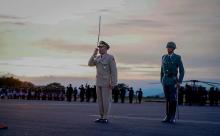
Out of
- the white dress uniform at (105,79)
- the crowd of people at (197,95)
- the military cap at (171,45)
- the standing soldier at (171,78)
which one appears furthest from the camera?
the crowd of people at (197,95)

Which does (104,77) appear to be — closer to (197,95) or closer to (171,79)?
(171,79)

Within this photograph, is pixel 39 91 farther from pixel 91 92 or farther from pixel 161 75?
pixel 161 75

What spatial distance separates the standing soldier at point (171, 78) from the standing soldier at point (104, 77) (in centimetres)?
128

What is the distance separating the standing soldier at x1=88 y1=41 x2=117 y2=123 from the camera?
13273 mm

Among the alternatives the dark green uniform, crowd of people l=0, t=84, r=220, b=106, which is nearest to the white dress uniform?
the dark green uniform

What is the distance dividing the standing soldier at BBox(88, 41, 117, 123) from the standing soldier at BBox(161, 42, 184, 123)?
4.22 ft

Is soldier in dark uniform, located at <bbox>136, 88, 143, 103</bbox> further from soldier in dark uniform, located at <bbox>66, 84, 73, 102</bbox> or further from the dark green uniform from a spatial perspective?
the dark green uniform

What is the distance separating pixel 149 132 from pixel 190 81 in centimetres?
3405

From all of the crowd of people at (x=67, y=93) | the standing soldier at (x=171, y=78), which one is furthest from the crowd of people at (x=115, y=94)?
the standing soldier at (x=171, y=78)

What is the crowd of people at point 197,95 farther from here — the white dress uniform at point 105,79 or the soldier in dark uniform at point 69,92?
the white dress uniform at point 105,79

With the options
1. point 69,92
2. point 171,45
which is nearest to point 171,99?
point 171,45

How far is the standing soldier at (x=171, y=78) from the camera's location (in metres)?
13.4

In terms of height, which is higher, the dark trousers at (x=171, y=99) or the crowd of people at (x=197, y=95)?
→ the crowd of people at (x=197, y=95)

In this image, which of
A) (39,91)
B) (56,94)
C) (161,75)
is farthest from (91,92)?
(161,75)
